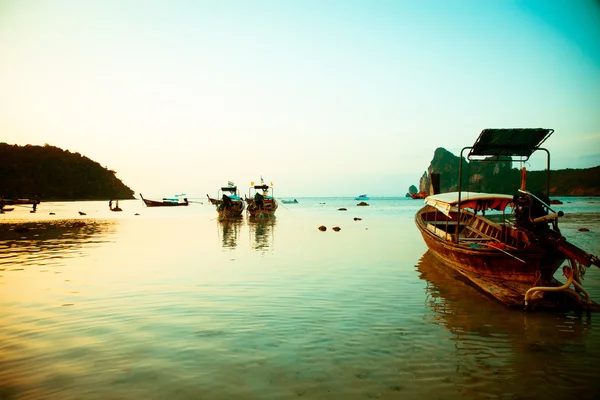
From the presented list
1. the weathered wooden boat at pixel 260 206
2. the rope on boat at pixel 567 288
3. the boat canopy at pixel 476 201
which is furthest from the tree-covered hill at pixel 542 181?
the rope on boat at pixel 567 288

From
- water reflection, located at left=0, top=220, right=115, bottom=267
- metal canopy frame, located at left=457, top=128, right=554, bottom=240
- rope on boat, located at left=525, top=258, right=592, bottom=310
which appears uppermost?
metal canopy frame, located at left=457, top=128, right=554, bottom=240

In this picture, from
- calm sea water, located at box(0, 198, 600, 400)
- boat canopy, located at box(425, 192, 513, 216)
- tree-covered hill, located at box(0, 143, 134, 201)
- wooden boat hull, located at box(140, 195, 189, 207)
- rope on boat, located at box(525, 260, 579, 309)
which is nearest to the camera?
calm sea water, located at box(0, 198, 600, 400)

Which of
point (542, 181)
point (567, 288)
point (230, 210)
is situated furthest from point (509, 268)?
point (542, 181)

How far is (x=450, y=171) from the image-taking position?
197 meters

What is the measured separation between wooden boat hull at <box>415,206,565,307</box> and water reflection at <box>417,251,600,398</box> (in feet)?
1.27

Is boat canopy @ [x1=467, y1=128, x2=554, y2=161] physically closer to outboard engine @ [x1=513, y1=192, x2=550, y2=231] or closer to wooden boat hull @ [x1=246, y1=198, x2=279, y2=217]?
outboard engine @ [x1=513, y1=192, x2=550, y2=231]

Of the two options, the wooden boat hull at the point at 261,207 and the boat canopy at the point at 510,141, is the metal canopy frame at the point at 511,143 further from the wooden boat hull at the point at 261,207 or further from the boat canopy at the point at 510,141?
the wooden boat hull at the point at 261,207

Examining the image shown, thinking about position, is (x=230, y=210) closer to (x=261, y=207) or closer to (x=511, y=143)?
(x=261, y=207)

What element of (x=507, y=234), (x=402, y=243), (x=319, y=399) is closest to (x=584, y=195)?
(x=402, y=243)

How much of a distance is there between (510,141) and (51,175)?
125218mm

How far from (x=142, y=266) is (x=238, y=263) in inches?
157

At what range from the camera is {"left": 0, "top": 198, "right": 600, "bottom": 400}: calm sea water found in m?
5.18

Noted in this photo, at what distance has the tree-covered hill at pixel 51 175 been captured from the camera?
310 ft

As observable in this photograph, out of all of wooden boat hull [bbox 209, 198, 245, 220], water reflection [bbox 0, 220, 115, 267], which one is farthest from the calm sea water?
wooden boat hull [bbox 209, 198, 245, 220]
